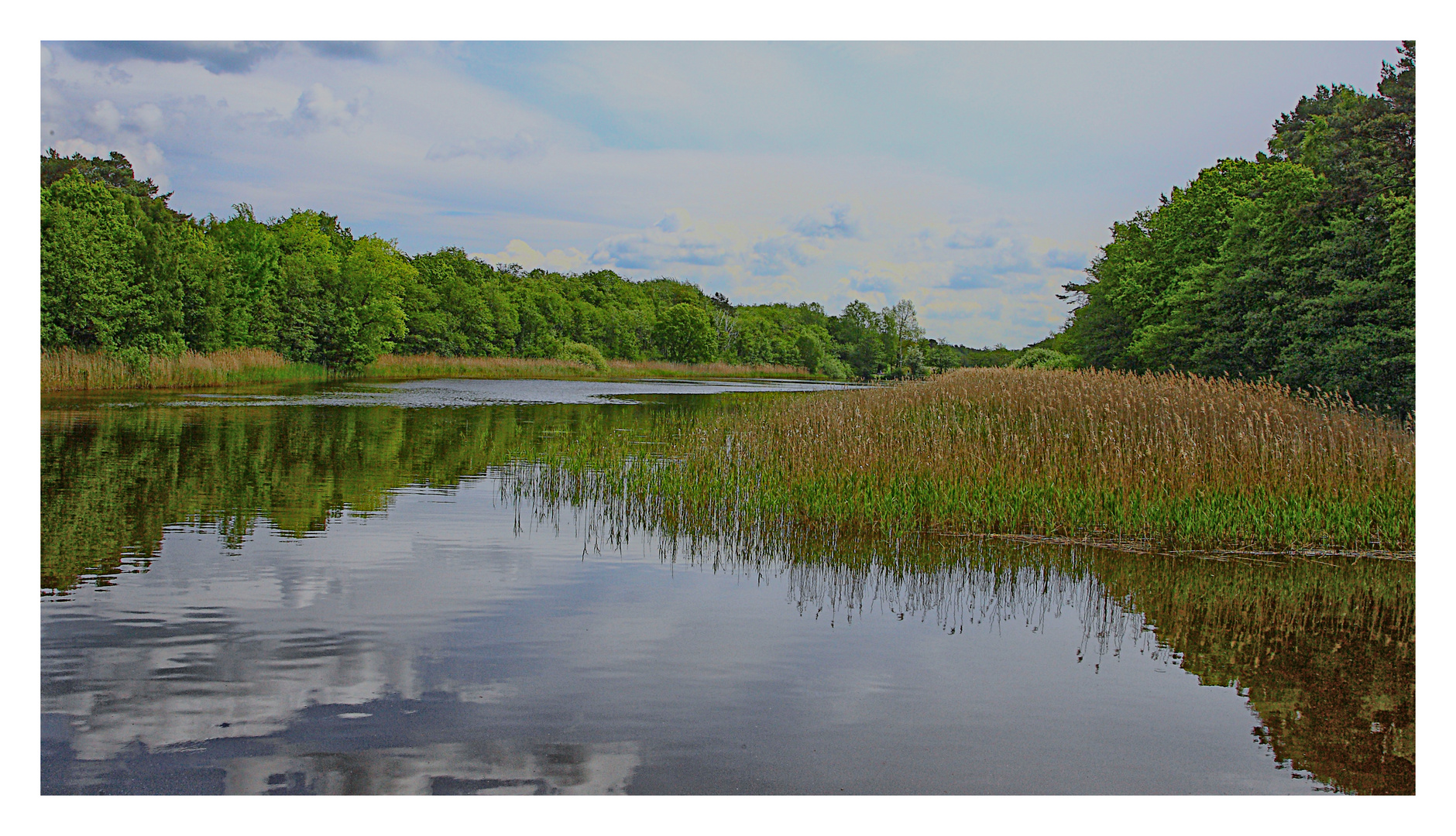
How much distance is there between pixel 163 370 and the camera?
3644 cm

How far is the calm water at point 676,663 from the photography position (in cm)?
459

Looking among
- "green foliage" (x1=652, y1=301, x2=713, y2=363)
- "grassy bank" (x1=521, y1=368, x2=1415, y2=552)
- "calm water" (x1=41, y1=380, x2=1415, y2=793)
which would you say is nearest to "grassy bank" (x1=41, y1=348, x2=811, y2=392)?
"green foliage" (x1=652, y1=301, x2=713, y2=363)

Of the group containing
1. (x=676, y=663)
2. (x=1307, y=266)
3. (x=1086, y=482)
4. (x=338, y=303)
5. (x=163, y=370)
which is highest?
(x=338, y=303)

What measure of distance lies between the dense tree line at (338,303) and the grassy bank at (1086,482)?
15.5 metres

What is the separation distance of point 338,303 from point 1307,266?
46.1 meters

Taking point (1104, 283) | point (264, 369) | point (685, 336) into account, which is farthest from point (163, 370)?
point (685, 336)

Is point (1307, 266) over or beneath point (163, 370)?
over

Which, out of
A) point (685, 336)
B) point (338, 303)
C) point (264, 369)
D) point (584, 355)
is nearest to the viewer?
point (264, 369)

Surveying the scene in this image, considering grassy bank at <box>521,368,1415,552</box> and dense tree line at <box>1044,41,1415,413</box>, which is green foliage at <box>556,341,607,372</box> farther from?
grassy bank at <box>521,368,1415,552</box>

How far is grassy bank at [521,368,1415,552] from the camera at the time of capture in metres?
9.85

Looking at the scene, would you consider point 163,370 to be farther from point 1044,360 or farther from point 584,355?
point 584,355

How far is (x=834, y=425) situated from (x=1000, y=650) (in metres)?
8.07

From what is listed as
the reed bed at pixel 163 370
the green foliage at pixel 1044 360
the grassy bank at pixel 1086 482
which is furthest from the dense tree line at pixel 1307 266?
the reed bed at pixel 163 370

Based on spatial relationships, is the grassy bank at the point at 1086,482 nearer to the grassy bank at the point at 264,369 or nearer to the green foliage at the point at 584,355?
the grassy bank at the point at 264,369
